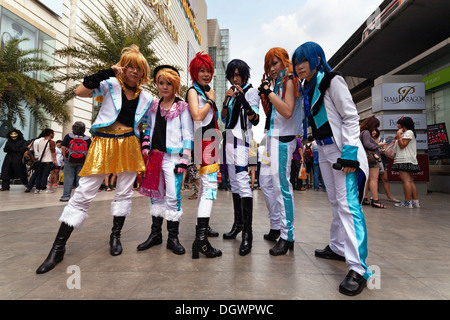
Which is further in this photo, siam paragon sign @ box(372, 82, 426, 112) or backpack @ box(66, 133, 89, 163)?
siam paragon sign @ box(372, 82, 426, 112)

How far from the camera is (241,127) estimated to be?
2711 millimetres

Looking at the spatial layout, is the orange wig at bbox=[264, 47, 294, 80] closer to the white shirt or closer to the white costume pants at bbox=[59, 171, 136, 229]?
the white costume pants at bbox=[59, 171, 136, 229]

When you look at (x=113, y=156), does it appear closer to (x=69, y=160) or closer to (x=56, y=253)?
(x=56, y=253)

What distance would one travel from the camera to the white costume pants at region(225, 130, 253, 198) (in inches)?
103

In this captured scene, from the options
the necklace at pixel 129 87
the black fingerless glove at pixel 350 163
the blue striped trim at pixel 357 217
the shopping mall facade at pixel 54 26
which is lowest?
the blue striped trim at pixel 357 217

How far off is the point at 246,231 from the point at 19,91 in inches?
446

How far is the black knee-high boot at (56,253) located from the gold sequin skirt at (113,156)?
0.51m

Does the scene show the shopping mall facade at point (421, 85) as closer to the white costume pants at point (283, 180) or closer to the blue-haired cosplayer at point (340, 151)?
the white costume pants at point (283, 180)

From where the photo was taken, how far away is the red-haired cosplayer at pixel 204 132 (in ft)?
7.93

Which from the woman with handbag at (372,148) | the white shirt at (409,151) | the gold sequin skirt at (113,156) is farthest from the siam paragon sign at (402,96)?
the gold sequin skirt at (113,156)

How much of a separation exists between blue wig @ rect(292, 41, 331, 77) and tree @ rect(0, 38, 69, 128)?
1059 centimetres

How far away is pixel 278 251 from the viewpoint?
7.83ft

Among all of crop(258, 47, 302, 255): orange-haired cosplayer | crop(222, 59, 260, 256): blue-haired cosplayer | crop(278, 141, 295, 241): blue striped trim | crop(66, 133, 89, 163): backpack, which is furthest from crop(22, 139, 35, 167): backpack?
crop(278, 141, 295, 241): blue striped trim

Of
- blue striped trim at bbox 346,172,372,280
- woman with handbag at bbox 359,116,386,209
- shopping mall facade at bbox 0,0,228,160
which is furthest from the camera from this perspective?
shopping mall facade at bbox 0,0,228,160
